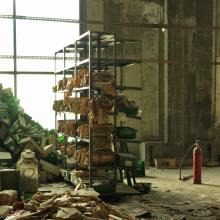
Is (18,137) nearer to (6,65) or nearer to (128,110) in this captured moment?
(6,65)

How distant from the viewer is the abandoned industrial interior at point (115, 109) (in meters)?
7.52

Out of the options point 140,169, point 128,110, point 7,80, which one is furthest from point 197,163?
point 7,80

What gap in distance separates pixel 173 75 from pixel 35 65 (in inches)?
160

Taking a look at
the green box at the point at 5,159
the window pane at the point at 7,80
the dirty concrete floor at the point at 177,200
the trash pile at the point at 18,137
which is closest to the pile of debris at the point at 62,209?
the dirty concrete floor at the point at 177,200

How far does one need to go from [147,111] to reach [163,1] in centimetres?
333

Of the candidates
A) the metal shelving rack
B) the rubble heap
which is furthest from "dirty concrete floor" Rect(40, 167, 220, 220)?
the rubble heap

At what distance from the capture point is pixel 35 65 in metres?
11.5

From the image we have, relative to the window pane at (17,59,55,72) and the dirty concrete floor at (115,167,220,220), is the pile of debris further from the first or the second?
the window pane at (17,59,55,72)

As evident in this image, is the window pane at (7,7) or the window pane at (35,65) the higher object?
the window pane at (7,7)

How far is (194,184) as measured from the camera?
9.08m

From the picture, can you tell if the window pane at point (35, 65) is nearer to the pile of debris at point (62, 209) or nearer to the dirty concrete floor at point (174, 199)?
the dirty concrete floor at point (174, 199)

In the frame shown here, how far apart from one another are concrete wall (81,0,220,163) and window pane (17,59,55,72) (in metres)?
1.77

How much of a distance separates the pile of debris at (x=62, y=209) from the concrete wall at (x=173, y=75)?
20.9 feet

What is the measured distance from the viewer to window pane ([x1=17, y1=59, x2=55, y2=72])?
1128 centimetres
